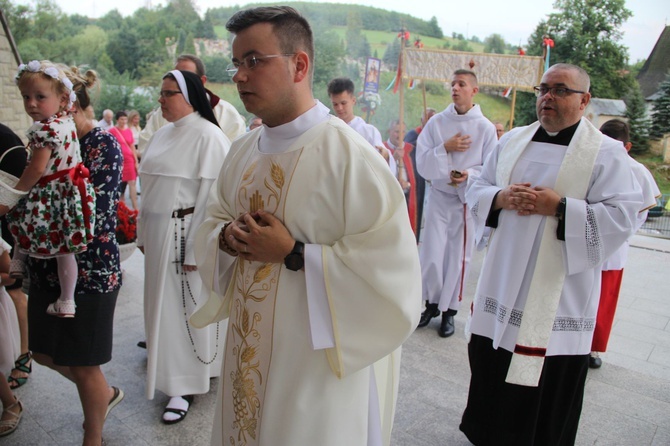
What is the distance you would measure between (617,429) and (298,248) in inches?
109

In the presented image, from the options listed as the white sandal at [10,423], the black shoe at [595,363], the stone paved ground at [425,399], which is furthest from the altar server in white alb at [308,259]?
the black shoe at [595,363]

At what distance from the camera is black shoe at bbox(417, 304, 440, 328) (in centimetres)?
482

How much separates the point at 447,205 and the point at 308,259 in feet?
11.1

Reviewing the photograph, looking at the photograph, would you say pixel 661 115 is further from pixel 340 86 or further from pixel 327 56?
pixel 327 56

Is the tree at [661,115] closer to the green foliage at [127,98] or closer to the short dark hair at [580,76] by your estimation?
the short dark hair at [580,76]

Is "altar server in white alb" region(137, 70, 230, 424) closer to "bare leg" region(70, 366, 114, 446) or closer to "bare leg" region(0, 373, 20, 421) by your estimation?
"bare leg" region(70, 366, 114, 446)

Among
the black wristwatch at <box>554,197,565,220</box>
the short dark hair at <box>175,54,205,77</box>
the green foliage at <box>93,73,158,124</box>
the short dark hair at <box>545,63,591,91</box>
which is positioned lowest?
the green foliage at <box>93,73,158,124</box>

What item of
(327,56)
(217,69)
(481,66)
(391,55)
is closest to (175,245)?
(481,66)

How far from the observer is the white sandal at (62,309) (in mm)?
2484

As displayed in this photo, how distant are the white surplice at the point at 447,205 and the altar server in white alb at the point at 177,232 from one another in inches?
87.8

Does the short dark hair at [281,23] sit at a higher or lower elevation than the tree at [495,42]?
lower

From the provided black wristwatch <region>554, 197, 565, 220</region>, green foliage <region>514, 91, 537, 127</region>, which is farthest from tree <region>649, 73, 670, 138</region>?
black wristwatch <region>554, 197, 565, 220</region>

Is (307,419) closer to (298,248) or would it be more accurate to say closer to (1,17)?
(298,248)

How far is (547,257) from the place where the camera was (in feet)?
8.41
